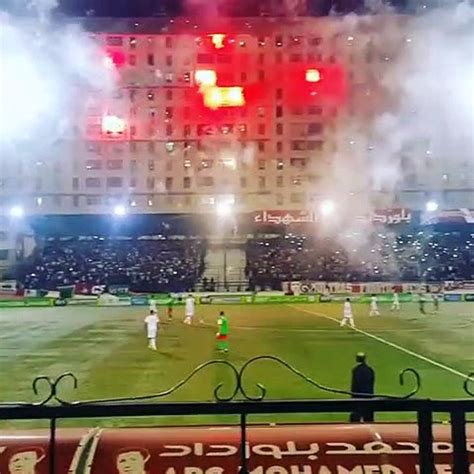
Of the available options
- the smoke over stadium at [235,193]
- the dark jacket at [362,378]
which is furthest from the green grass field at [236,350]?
the dark jacket at [362,378]

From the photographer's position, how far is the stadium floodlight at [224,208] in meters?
16.4

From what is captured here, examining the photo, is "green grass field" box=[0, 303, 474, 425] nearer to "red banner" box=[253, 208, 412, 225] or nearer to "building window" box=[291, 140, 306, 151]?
"red banner" box=[253, 208, 412, 225]

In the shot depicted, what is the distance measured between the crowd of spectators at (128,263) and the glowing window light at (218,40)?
4.50 m

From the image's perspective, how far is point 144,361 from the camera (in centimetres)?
806

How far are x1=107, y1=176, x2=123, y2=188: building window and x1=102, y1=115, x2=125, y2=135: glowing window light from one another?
0.99 meters

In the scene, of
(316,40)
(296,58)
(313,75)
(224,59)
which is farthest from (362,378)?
(313,75)

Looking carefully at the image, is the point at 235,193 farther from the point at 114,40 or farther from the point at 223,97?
the point at 114,40

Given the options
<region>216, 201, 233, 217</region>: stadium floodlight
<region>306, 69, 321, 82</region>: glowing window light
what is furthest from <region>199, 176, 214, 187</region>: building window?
<region>306, 69, 321, 82</region>: glowing window light

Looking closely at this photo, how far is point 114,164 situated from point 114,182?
1.22 feet

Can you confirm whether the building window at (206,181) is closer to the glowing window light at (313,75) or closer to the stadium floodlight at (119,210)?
the stadium floodlight at (119,210)

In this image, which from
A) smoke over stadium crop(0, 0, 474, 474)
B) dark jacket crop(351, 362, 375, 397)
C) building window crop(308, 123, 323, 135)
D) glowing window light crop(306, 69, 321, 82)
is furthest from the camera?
building window crop(308, 123, 323, 135)

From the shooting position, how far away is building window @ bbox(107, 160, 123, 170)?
15804mm

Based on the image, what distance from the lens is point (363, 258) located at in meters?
17.7

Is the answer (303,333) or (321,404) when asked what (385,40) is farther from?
(321,404)
